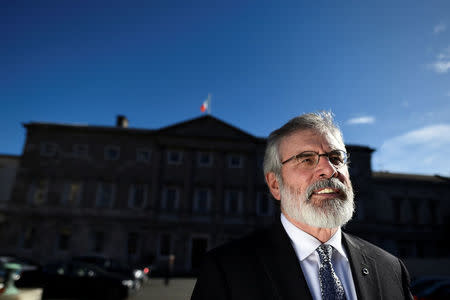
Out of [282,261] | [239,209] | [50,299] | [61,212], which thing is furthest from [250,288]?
[61,212]

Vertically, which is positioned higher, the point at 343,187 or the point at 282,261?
the point at 343,187

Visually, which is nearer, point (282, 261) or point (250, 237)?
point (282, 261)

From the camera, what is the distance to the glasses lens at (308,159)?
6.58ft

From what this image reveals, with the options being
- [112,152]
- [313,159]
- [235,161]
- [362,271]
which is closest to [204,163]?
[235,161]

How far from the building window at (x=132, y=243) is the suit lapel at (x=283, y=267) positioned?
2403 centimetres

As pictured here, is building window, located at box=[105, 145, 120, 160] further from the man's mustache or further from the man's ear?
the man's mustache

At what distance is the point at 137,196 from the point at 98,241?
192 inches

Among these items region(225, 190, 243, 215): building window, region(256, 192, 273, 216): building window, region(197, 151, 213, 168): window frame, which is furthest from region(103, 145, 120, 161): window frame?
region(256, 192, 273, 216): building window

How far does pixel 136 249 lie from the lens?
2325 cm

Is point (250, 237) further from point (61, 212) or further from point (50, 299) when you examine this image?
point (61, 212)

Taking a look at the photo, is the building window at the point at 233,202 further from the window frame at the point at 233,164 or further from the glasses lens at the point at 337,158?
the glasses lens at the point at 337,158

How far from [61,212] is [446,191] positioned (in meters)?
38.9

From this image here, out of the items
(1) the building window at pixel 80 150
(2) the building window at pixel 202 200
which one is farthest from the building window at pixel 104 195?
(2) the building window at pixel 202 200

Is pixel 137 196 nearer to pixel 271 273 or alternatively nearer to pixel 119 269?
pixel 119 269
